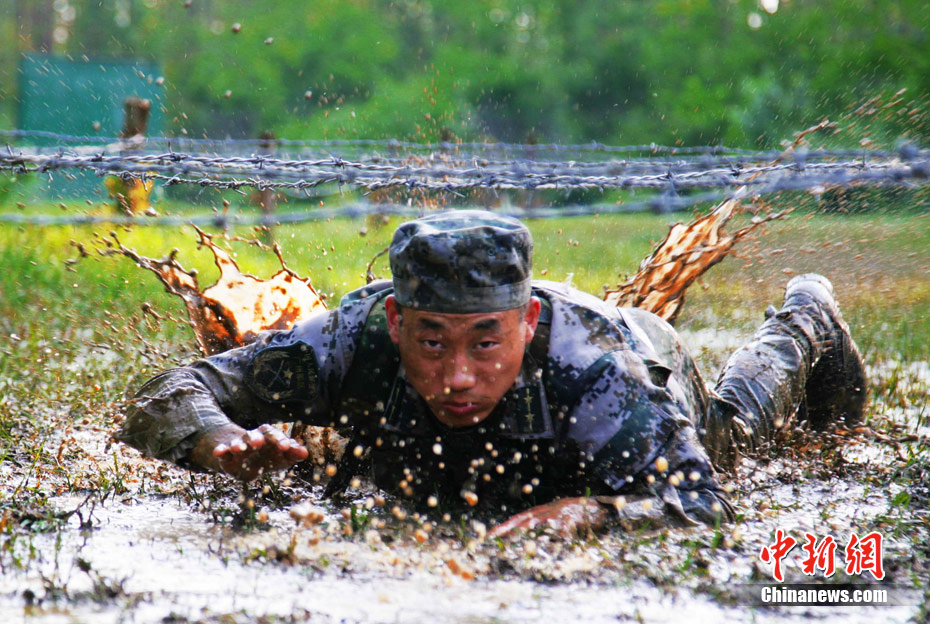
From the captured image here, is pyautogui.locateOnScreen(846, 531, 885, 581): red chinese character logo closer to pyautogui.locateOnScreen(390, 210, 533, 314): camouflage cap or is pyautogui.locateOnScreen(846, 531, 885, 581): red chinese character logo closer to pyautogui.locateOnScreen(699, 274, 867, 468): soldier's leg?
pyautogui.locateOnScreen(699, 274, 867, 468): soldier's leg

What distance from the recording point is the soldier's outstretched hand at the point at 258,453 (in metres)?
3.16

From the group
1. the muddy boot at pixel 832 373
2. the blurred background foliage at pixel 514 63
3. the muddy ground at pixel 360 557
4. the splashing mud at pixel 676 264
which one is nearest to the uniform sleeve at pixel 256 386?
the muddy ground at pixel 360 557

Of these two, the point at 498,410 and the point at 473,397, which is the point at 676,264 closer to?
the point at 498,410

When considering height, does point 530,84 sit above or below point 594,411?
above

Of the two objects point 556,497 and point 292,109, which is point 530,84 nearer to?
point 292,109

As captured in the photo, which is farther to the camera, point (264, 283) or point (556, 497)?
point (264, 283)

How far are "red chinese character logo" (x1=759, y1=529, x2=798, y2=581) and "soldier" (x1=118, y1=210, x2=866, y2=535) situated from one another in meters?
0.20

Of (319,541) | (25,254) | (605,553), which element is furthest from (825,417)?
(25,254)

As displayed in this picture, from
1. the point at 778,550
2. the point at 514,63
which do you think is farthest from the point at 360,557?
the point at 514,63

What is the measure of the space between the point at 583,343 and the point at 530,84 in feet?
104

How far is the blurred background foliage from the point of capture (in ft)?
88.1

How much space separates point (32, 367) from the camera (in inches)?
252

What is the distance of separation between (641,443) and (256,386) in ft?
4.34
